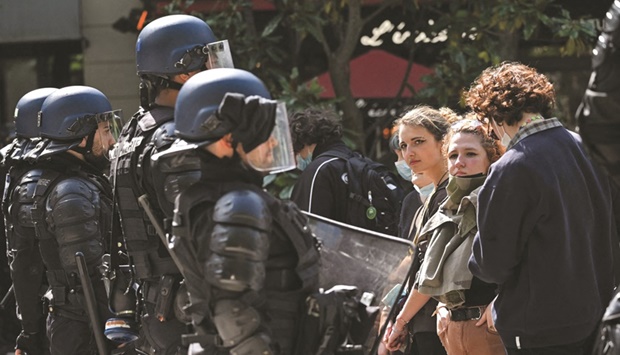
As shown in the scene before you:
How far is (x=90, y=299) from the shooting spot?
240 inches

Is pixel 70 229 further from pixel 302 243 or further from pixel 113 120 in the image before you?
pixel 302 243

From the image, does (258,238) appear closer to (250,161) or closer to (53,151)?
(250,161)

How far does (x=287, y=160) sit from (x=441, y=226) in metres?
1.46

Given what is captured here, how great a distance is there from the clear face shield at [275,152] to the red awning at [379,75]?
7390 millimetres

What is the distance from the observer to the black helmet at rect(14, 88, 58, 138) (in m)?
7.35

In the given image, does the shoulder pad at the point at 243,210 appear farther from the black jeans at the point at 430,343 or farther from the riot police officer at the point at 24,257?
the riot police officer at the point at 24,257

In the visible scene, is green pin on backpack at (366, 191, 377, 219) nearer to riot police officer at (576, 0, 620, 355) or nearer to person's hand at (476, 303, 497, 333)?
person's hand at (476, 303, 497, 333)

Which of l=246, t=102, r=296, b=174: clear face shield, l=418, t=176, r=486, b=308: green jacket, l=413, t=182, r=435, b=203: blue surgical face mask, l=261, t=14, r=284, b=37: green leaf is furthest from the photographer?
l=261, t=14, r=284, b=37: green leaf

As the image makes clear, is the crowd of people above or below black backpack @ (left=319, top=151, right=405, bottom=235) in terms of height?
above

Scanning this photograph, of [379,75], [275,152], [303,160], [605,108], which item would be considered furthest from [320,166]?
[379,75]

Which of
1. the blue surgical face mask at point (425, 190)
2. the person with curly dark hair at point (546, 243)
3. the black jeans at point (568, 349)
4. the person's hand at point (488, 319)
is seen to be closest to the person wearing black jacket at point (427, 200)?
the blue surgical face mask at point (425, 190)

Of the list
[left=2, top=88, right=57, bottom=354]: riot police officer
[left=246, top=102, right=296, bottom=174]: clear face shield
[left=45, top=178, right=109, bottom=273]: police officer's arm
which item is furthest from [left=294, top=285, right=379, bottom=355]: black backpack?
[left=2, top=88, right=57, bottom=354]: riot police officer

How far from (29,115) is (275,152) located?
343 centimetres

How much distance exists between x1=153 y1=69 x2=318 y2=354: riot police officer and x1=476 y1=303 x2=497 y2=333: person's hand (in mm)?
1226
